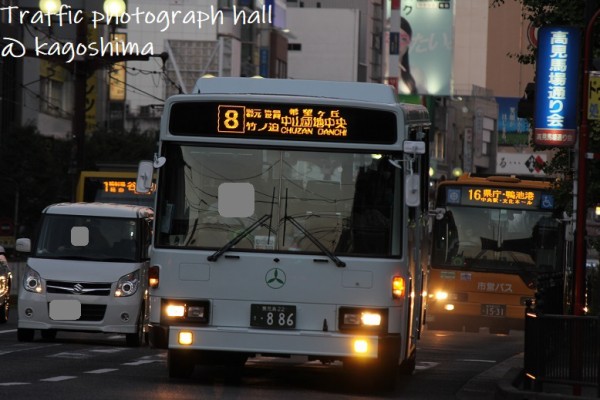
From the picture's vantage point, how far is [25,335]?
23.1 m

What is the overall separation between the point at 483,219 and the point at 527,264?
4.05ft

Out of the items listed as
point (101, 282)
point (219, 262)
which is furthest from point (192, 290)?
point (101, 282)

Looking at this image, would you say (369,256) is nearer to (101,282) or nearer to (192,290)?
(192,290)

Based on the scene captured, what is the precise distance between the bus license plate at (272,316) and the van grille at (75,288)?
7.44m

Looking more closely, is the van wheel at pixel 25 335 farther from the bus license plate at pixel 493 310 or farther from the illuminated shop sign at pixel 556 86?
the bus license plate at pixel 493 310

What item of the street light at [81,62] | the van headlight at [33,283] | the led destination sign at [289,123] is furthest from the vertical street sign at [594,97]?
the street light at [81,62]

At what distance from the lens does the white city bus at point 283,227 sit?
1577 centimetres

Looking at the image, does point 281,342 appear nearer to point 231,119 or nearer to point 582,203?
point 231,119

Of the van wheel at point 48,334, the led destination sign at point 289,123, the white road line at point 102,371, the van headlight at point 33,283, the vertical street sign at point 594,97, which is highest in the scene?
the vertical street sign at point 594,97

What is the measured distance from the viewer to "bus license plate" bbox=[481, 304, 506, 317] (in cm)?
3172

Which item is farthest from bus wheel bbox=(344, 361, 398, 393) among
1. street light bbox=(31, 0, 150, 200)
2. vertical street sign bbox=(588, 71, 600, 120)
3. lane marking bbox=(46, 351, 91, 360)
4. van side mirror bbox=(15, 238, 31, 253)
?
street light bbox=(31, 0, 150, 200)

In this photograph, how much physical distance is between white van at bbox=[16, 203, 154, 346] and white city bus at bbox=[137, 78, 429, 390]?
22.3 feet

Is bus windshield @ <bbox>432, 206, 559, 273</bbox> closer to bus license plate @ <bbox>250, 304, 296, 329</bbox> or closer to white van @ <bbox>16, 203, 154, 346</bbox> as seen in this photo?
white van @ <bbox>16, 203, 154, 346</bbox>

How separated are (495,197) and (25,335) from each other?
38.6 feet
